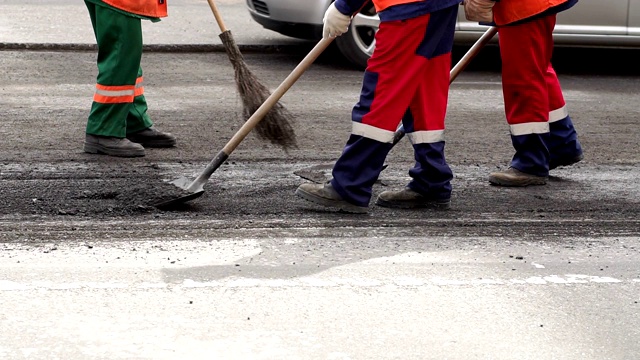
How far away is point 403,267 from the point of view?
178 inches

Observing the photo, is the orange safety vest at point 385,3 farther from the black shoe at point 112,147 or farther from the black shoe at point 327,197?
the black shoe at point 112,147

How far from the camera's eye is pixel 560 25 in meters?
9.32

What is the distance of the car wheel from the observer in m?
9.21

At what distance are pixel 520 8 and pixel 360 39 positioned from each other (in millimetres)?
3838

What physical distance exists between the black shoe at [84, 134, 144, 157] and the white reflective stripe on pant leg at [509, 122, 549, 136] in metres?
1.99

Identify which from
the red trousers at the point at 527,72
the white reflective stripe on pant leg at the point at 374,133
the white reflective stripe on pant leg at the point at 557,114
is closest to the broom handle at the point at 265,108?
the white reflective stripe on pant leg at the point at 374,133

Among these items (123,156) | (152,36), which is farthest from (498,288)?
(152,36)

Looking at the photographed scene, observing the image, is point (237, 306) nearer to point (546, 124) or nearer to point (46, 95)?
point (546, 124)

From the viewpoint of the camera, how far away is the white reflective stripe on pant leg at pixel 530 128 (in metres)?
5.88

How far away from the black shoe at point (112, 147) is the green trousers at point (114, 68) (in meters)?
0.03

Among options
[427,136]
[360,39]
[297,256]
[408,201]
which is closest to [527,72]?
[427,136]

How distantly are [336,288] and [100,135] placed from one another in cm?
242

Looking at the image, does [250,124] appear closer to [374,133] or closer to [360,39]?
[374,133]

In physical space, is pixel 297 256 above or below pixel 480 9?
below
